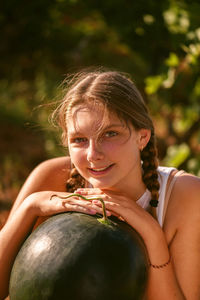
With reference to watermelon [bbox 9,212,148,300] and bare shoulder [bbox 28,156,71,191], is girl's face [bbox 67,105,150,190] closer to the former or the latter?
watermelon [bbox 9,212,148,300]

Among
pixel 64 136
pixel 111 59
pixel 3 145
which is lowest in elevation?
pixel 3 145

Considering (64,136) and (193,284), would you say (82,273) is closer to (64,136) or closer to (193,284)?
(193,284)

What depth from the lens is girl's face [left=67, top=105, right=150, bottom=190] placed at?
2234mm

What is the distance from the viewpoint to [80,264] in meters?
1.89

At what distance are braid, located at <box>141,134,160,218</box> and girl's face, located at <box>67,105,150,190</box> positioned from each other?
25cm

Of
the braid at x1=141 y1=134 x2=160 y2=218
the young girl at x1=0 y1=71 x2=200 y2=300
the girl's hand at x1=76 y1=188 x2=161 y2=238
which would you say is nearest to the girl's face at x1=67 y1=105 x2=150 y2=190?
the young girl at x1=0 y1=71 x2=200 y2=300

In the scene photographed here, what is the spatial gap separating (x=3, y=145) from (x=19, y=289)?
22.0 ft

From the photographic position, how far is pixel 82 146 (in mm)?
2309

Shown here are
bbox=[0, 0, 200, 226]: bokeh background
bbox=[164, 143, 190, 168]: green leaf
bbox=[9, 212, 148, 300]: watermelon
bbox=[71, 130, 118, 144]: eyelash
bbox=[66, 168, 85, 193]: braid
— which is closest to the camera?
bbox=[9, 212, 148, 300]: watermelon

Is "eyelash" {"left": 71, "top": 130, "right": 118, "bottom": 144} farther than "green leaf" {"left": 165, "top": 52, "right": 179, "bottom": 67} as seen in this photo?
No

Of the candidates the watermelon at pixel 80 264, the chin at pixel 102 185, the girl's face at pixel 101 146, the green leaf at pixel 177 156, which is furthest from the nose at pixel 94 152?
the green leaf at pixel 177 156

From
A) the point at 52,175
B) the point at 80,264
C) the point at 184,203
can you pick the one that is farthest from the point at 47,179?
the point at 80,264

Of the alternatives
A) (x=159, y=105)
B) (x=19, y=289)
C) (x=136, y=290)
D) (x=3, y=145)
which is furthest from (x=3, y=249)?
(x=159, y=105)

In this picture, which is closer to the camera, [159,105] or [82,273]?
[82,273]
